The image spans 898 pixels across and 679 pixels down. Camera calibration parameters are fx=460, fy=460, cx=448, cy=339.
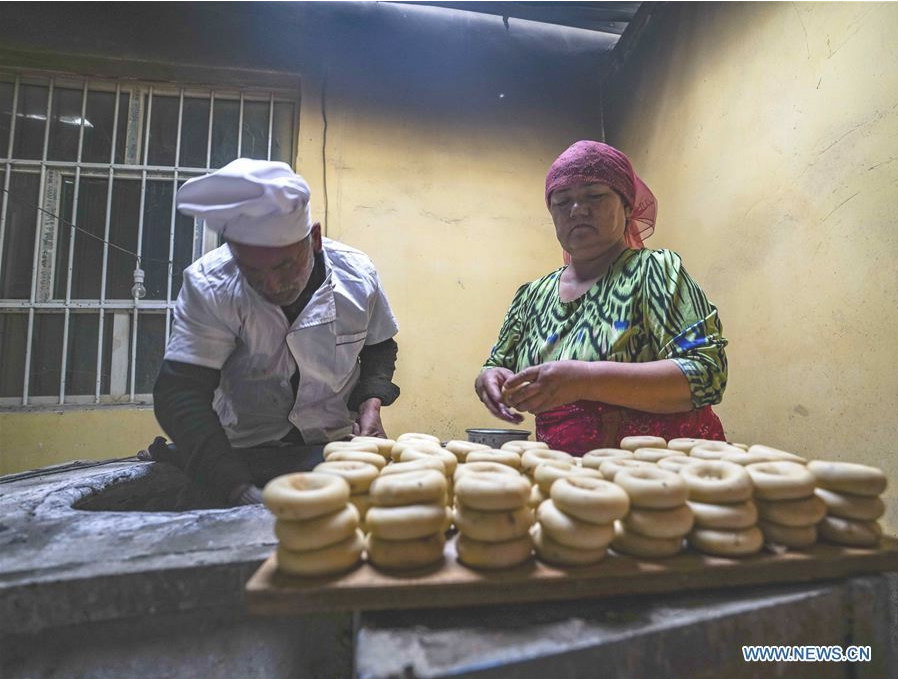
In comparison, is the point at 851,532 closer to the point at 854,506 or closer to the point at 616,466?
the point at 854,506

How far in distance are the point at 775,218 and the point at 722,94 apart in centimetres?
110

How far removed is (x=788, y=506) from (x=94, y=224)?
510 cm

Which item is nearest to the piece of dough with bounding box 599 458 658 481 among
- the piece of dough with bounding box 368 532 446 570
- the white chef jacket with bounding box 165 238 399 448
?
the piece of dough with bounding box 368 532 446 570

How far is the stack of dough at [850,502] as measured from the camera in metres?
1.02

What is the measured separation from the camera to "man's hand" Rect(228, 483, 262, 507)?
1.73 meters

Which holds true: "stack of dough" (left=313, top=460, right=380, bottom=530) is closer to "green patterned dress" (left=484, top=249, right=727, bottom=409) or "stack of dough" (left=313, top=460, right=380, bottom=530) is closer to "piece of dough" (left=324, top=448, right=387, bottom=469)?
"piece of dough" (left=324, top=448, right=387, bottom=469)

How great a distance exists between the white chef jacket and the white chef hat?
13.6 inches

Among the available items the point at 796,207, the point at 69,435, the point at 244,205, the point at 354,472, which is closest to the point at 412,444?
the point at 354,472

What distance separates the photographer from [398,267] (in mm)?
4336

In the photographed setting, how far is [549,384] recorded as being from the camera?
1.68 m

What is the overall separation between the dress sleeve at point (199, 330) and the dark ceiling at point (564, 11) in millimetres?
3999

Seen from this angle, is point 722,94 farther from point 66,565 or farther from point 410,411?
point 66,565

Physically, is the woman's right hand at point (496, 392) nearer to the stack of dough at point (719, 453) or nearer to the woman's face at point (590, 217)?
the woman's face at point (590, 217)

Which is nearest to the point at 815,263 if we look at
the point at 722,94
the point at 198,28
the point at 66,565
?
the point at 722,94
